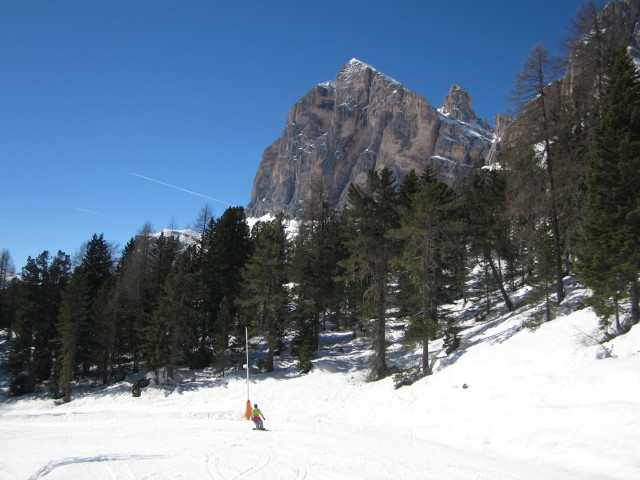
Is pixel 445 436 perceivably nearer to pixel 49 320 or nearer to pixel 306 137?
pixel 49 320

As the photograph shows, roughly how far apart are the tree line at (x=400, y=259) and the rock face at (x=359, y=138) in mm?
87168

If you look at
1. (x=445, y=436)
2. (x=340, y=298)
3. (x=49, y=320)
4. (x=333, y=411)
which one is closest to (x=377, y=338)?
(x=333, y=411)

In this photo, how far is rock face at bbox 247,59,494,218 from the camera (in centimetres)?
13175

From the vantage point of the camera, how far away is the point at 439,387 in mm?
15898

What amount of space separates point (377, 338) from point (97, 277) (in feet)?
103

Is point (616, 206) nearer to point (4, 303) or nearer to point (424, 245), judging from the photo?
point (424, 245)

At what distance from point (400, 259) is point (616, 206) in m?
8.73

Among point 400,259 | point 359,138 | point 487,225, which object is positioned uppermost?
point 359,138

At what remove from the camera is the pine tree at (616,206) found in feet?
39.9

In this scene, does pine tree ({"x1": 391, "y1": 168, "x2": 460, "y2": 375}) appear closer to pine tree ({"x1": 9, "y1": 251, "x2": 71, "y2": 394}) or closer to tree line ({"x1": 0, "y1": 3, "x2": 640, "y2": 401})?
tree line ({"x1": 0, "y1": 3, "x2": 640, "y2": 401})

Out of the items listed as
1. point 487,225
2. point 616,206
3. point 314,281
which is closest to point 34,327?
point 314,281

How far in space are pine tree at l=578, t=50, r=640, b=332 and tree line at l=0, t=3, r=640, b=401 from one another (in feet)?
0.18

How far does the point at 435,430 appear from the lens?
40.1 feet

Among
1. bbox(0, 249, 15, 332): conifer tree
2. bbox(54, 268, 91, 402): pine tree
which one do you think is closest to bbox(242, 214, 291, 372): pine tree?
bbox(54, 268, 91, 402): pine tree
